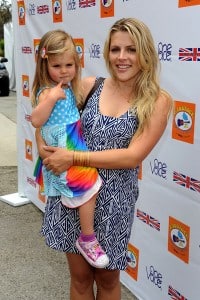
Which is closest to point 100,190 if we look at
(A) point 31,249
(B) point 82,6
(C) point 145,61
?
(C) point 145,61

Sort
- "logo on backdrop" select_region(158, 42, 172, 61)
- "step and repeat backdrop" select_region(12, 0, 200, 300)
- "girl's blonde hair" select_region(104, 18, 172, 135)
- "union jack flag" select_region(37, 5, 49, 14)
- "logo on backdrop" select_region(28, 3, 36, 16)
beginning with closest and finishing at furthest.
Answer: "girl's blonde hair" select_region(104, 18, 172, 135) < "step and repeat backdrop" select_region(12, 0, 200, 300) < "logo on backdrop" select_region(158, 42, 172, 61) < "union jack flag" select_region(37, 5, 49, 14) < "logo on backdrop" select_region(28, 3, 36, 16)

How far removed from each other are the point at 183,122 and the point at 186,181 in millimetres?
344

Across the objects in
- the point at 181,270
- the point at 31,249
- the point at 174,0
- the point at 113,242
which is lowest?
the point at 31,249

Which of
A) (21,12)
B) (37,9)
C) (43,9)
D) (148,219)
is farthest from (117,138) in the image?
(21,12)

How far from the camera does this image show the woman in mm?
1960

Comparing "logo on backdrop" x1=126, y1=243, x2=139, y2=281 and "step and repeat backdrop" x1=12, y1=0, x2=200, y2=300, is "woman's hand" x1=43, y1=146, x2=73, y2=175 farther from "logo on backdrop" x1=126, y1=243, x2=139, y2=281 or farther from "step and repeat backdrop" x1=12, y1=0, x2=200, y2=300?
"logo on backdrop" x1=126, y1=243, x2=139, y2=281

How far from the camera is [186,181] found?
8.64ft

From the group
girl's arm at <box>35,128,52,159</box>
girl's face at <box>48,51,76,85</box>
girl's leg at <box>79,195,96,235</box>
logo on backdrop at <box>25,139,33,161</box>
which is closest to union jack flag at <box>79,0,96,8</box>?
girl's face at <box>48,51,76,85</box>

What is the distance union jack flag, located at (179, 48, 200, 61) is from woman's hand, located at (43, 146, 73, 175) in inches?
35.4

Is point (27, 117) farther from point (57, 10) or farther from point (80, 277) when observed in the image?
point (80, 277)

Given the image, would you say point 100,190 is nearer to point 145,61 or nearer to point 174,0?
point 145,61

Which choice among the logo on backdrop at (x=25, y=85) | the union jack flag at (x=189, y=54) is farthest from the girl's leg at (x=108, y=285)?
the logo on backdrop at (x=25, y=85)

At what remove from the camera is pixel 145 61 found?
1936mm

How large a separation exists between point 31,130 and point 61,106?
2829 mm
